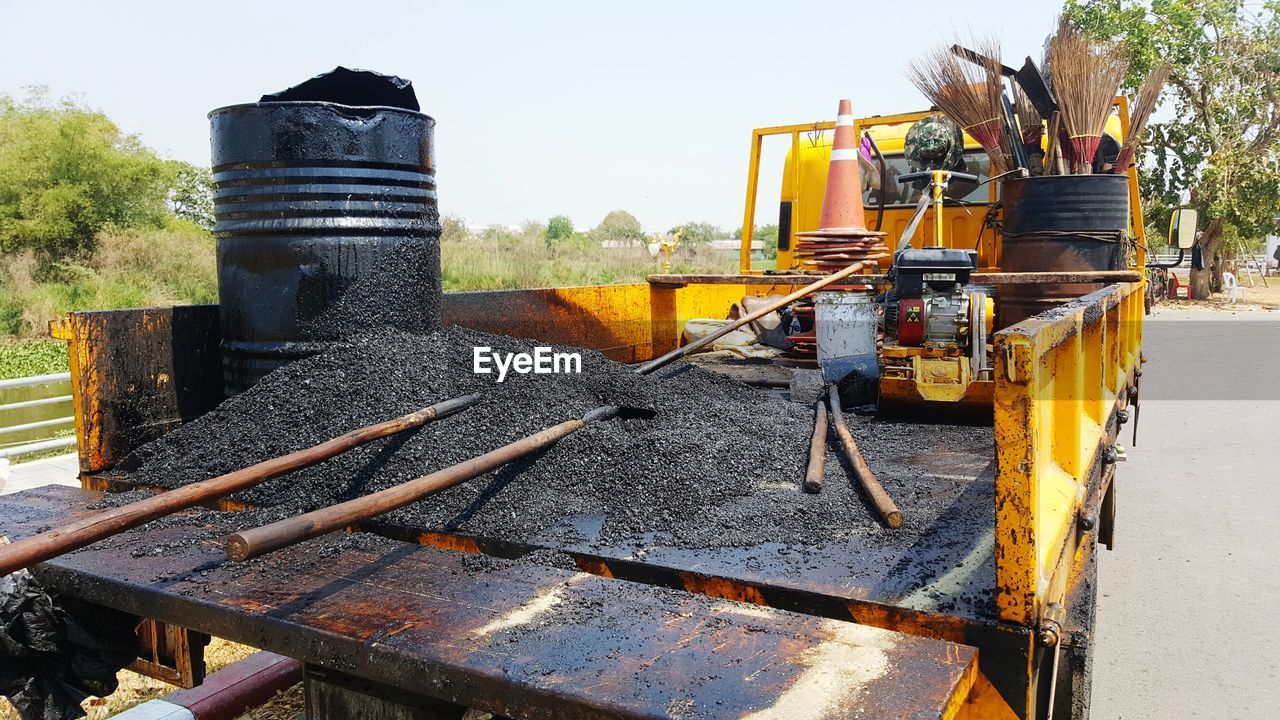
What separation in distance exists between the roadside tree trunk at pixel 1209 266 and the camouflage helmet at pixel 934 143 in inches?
898

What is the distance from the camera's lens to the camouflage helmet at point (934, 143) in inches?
206

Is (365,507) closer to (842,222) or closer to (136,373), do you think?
(136,373)

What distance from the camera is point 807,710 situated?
1323mm

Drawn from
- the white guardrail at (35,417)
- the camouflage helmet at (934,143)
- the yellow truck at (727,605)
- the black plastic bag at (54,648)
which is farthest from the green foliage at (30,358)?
the yellow truck at (727,605)

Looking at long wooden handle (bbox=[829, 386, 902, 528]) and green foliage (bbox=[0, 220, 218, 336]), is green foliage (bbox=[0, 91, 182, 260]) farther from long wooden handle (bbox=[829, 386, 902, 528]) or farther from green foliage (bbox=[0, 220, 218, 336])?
long wooden handle (bbox=[829, 386, 902, 528])

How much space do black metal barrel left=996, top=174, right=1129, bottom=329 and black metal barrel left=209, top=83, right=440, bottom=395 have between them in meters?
2.80

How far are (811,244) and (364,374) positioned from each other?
10.2 ft

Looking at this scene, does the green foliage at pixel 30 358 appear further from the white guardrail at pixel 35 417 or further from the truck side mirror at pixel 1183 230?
the truck side mirror at pixel 1183 230

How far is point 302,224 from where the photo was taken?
3135 millimetres

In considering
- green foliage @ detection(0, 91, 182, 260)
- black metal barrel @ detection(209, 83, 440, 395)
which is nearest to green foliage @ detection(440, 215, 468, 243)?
green foliage @ detection(0, 91, 182, 260)

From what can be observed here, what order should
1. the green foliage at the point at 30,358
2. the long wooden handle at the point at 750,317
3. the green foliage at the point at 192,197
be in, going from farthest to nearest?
the green foliage at the point at 192,197
the green foliage at the point at 30,358
the long wooden handle at the point at 750,317

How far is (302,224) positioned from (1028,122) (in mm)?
3658

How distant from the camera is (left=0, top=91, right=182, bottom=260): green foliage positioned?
2586cm

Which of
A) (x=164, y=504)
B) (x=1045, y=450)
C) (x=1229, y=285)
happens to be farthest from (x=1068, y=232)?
(x=1229, y=285)
